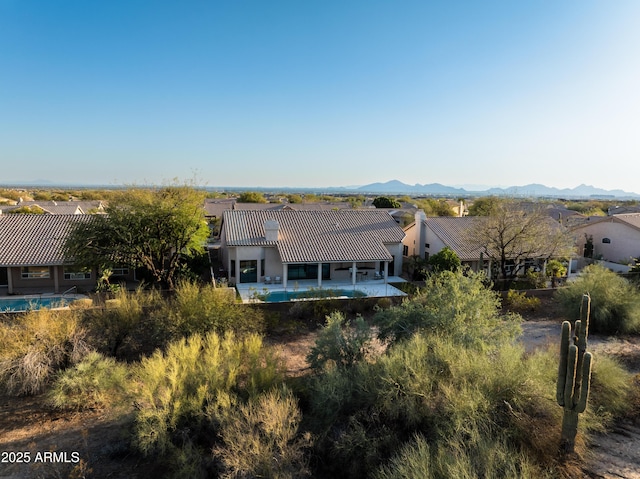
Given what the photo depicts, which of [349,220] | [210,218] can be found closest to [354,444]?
[349,220]

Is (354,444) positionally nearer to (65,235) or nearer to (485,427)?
(485,427)

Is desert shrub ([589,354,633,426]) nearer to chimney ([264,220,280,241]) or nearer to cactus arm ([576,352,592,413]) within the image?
cactus arm ([576,352,592,413])

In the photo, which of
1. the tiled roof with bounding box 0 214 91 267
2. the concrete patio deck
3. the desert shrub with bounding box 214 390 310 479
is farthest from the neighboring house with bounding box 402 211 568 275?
the tiled roof with bounding box 0 214 91 267

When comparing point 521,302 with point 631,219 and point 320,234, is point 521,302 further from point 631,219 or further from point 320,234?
point 631,219

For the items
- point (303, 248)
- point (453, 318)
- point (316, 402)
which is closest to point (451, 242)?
point (303, 248)

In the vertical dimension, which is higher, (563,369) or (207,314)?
(563,369)
